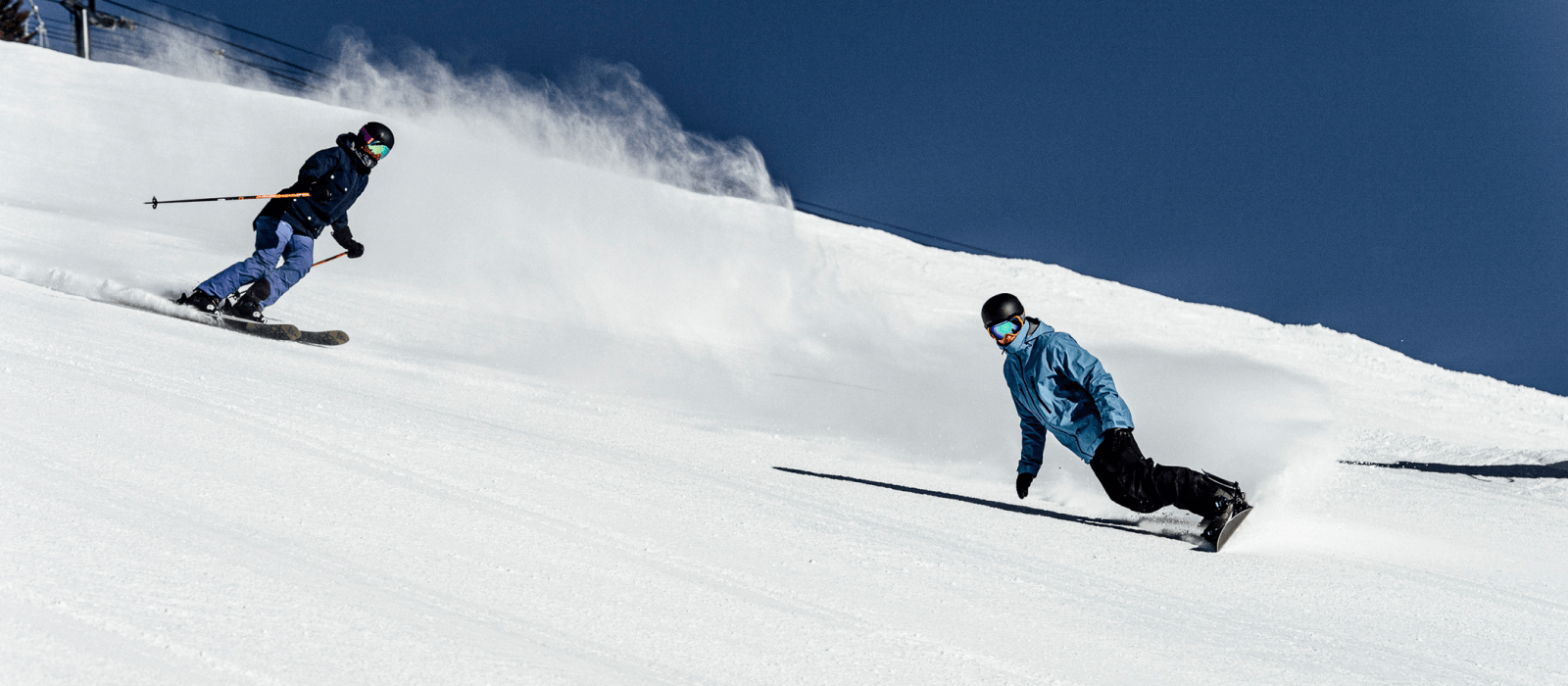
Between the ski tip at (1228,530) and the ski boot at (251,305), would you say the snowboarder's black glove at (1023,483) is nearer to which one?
the ski tip at (1228,530)

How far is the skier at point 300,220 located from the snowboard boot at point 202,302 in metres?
0.06

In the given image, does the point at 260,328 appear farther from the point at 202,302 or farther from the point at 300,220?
the point at 300,220

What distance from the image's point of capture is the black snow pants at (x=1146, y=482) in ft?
15.4

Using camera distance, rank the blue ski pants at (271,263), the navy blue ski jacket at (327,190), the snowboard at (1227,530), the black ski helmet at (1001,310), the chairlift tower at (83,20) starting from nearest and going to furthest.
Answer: the snowboard at (1227,530)
the black ski helmet at (1001,310)
the blue ski pants at (271,263)
the navy blue ski jacket at (327,190)
the chairlift tower at (83,20)

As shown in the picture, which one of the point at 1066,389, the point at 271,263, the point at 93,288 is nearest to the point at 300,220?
the point at 271,263

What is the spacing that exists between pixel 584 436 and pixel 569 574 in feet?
7.92

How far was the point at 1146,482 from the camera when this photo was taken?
4.75 meters

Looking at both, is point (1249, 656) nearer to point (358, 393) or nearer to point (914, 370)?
point (358, 393)

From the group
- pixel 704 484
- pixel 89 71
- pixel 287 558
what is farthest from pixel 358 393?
pixel 89 71

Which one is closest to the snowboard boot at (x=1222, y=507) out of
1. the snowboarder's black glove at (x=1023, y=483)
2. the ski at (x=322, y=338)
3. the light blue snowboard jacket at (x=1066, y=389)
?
the light blue snowboard jacket at (x=1066, y=389)

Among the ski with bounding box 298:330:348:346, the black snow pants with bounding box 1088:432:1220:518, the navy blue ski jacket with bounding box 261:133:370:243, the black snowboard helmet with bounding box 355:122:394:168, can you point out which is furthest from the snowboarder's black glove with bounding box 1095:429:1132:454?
the navy blue ski jacket with bounding box 261:133:370:243

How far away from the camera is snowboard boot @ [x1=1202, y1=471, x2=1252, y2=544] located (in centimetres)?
464

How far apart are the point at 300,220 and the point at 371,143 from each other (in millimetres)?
775

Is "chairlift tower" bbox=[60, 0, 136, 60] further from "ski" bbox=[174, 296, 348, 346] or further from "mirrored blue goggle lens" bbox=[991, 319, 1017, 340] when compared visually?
"mirrored blue goggle lens" bbox=[991, 319, 1017, 340]
